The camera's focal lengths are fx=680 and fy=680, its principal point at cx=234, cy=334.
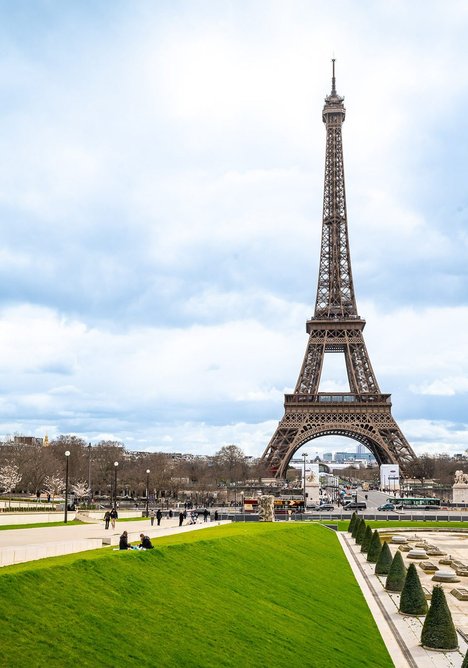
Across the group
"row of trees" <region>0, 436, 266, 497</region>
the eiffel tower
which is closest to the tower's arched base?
the eiffel tower

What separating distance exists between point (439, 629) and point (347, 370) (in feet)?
279

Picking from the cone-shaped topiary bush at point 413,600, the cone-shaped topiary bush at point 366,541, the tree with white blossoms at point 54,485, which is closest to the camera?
the cone-shaped topiary bush at point 413,600

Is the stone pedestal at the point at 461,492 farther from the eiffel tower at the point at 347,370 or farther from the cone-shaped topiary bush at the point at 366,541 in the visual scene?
the cone-shaped topiary bush at the point at 366,541

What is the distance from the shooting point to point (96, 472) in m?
120

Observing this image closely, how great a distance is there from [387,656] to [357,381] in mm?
82662

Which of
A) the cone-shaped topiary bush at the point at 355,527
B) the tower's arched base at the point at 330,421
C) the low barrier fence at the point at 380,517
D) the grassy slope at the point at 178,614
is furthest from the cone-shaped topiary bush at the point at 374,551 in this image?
the tower's arched base at the point at 330,421

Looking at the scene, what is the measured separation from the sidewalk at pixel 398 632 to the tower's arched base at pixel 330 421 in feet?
212

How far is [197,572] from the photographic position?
1984 centimetres

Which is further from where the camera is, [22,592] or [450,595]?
[450,595]

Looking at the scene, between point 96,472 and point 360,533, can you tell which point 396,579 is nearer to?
point 360,533

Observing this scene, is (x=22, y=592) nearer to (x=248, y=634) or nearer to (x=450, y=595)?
(x=248, y=634)

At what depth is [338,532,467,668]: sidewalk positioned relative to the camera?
17.2 m

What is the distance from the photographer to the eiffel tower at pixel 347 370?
95.8 m

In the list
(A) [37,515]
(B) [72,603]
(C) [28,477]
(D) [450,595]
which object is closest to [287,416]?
(C) [28,477]
